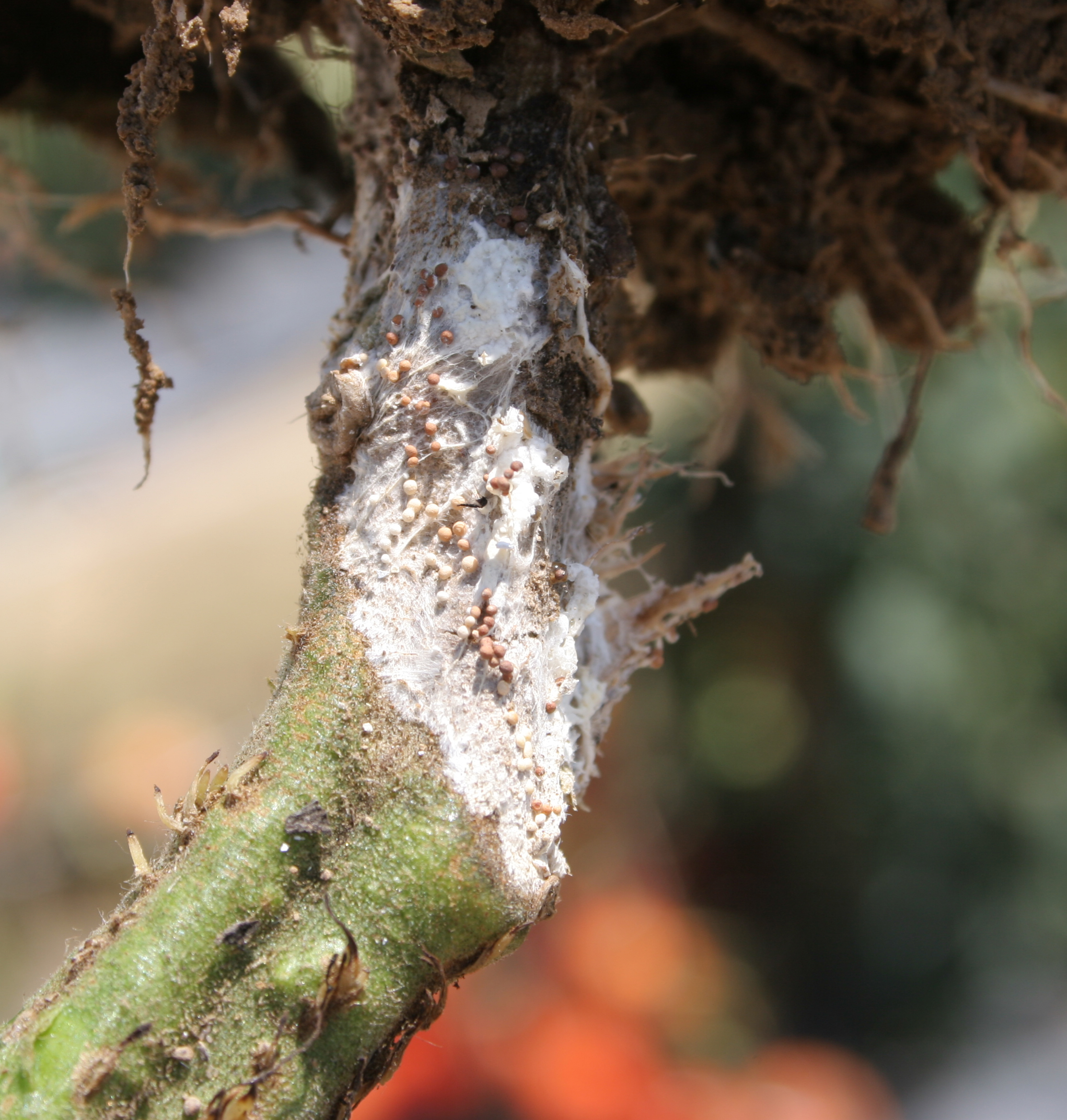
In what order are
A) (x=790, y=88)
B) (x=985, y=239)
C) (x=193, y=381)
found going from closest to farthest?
(x=790, y=88)
(x=985, y=239)
(x=193, y=381)

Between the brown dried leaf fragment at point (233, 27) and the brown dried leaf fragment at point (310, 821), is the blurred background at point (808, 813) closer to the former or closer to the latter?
the brown dried leaf fragment at point (233, 27)

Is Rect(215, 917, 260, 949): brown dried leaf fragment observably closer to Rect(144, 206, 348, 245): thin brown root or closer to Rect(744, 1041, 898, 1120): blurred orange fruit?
Rect(144, 206, 348, 245): thin brown root

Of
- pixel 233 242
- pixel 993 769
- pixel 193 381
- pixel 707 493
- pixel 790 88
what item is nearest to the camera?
pixel 790 88

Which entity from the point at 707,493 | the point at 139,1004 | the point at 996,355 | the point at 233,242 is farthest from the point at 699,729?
the point at 233,242

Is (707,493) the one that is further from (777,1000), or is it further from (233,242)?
→ (233,242)

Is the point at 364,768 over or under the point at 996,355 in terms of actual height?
over

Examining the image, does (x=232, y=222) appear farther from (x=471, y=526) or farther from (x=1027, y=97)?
(x=1027, y=97)
